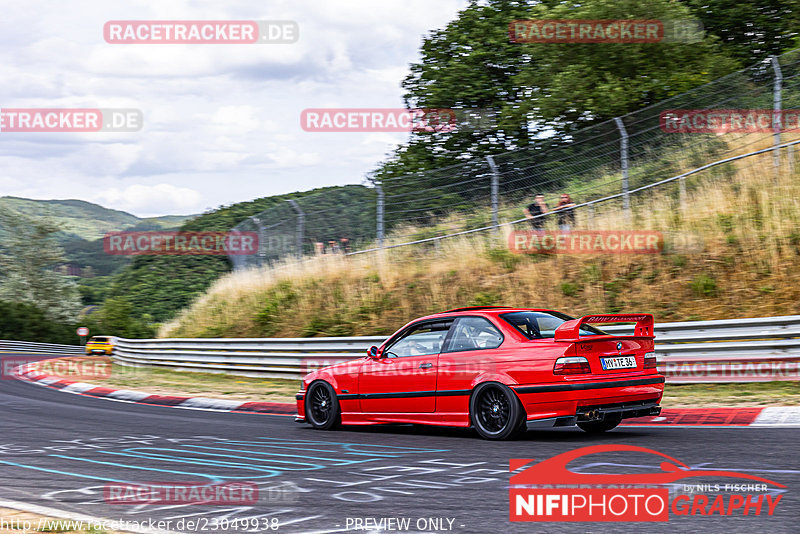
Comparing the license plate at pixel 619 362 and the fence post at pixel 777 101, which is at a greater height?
the fence post at pixel 777 101

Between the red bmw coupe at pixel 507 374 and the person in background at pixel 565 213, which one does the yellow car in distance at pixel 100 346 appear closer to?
the person in background at pixel 565 213

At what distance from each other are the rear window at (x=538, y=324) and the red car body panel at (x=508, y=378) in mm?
92

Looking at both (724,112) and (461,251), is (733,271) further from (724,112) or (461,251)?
(461,251)

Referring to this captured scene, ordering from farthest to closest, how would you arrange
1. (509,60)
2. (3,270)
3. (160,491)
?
1. (3,270)
2. (509,60)
3. (160,491)

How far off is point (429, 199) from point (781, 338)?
897 cm

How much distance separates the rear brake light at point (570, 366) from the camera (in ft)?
25.4

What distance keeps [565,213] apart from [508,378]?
31.8 ft

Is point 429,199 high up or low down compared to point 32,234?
down

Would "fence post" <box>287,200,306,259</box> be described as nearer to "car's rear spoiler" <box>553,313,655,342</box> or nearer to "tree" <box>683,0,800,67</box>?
"car's rear spoiler" <box>553,313,655,342</box>

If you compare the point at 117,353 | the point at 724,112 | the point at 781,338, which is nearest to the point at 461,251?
the point at 724,112

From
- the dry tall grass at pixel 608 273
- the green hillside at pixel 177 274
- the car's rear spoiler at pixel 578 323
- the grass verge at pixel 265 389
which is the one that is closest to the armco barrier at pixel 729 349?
the grass verge at pixel 265 389

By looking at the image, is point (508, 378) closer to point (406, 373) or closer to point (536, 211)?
point (406, 373)

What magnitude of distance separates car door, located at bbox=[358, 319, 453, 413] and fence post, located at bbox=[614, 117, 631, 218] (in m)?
8.10

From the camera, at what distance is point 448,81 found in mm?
27828
